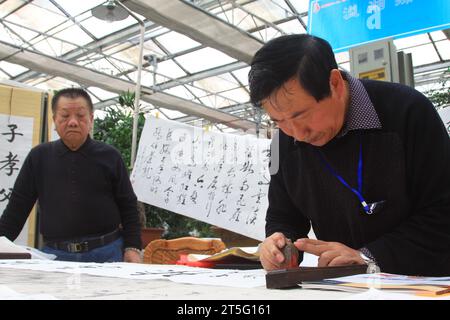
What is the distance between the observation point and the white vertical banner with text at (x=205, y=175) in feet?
8.85

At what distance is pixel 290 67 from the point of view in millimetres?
973

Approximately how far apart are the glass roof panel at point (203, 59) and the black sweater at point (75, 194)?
5762mm

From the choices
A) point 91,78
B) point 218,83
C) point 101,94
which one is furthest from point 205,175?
point 101,94

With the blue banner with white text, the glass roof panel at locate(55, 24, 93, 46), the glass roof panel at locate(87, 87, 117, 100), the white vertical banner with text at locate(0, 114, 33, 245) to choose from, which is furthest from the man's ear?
the glass roof panel at locate(87, 87, 117, 100)

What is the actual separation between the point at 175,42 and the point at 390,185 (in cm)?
688

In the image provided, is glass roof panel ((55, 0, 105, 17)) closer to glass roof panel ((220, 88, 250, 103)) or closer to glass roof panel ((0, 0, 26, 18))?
glass roof panel ((0, 0, 26, 18))

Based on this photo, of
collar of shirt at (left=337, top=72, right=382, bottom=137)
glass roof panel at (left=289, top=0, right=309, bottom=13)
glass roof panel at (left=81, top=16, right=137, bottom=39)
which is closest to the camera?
collar of shirt at (left=337, top=72, right=382, bottom=137)

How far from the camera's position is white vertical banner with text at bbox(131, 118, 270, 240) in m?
2.70

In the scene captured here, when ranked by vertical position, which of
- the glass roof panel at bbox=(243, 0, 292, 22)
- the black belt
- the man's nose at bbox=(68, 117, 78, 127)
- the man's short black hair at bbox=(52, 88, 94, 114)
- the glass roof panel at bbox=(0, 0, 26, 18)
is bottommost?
the black belt

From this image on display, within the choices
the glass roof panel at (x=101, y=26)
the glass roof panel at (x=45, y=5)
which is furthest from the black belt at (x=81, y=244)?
the glass roof panel at (x=45, y=5)

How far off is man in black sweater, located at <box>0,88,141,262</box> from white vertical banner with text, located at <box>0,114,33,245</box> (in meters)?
0.75

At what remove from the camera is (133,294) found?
0.63 m

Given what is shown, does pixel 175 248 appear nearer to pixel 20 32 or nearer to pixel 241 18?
pixel 241 18

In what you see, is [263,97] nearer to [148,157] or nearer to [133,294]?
[133,294]
